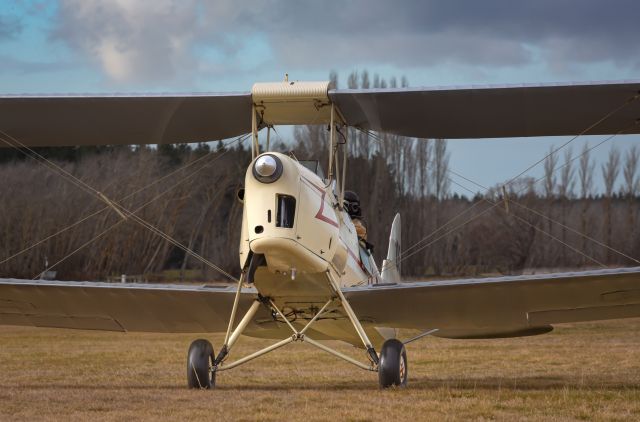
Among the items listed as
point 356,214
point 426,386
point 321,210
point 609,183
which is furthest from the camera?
point 609,183

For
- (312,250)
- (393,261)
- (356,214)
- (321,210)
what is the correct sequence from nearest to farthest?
(312,250), (321,210), (356,214), (393,261)

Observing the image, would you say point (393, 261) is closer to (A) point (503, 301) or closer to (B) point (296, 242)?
(A) point (503, 301)

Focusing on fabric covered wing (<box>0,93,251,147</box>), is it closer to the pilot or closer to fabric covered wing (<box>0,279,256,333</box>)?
the pilot

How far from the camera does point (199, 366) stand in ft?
27.2

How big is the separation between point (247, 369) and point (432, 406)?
5684 millimetres

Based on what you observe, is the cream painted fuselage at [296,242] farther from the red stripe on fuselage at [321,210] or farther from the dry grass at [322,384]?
the dry grass at [322,384]

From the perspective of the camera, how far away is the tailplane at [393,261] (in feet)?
38.9

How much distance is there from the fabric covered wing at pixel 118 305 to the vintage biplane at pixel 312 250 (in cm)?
2

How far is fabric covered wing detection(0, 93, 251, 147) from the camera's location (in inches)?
379

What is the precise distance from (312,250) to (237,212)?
27462 millimetres

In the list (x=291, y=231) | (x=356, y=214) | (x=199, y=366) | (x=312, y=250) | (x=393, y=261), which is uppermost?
(x=356, y=214)

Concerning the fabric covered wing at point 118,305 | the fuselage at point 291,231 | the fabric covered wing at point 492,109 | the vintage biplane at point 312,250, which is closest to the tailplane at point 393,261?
the vintage biplane at point 312,250

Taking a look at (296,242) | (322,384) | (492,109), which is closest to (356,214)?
(492,109)

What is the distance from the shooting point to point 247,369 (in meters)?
12.2
